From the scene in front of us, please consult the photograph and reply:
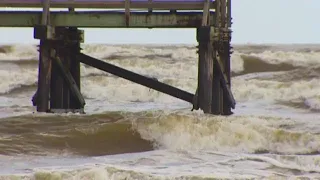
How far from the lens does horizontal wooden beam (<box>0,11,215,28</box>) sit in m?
15.2

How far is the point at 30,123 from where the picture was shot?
602 inches

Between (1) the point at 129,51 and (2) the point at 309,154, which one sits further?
(1) the point at 129,51

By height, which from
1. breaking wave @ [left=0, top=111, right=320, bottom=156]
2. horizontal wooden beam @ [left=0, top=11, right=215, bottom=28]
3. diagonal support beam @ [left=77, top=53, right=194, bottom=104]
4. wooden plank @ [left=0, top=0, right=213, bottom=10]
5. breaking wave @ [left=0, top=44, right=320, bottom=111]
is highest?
wooden plank @ [left=0, top=0, right=213, bottom=10]

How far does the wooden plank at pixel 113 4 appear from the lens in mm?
14867

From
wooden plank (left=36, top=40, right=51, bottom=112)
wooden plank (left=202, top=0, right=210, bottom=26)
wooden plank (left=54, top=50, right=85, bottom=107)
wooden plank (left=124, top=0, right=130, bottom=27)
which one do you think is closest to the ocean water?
wooden plank (left=36, top=40, right=51, bottom=112)

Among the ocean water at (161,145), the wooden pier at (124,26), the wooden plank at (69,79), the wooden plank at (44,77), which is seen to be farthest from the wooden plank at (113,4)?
the ocean water at (161,145)

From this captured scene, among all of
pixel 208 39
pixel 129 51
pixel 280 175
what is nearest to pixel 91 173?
pixel 280 175

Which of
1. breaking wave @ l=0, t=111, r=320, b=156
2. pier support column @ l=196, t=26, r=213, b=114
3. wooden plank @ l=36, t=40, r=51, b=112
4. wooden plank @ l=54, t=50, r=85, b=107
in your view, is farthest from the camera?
wooden plank @ l=54, t=50, r=85, b=107

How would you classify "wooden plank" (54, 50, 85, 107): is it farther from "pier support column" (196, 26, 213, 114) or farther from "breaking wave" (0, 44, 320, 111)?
"breaking wave" (0, 44, 320, 111)

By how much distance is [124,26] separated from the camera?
15.3 m

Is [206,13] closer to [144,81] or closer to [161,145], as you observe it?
[144,81]

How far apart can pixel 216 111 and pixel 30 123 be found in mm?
3633

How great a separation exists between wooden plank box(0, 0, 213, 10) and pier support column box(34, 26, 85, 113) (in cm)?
54

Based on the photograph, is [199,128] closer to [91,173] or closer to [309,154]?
[309,154]
